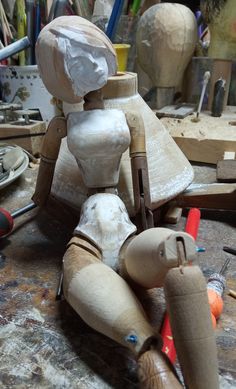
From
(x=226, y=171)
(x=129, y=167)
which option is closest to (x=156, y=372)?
(x=129, y=167)

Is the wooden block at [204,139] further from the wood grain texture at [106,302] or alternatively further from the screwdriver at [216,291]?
the wood grain texture at [106,302]

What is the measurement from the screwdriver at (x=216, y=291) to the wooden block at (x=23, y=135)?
446 mm

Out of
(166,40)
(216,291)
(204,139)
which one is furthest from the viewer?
(166,40)

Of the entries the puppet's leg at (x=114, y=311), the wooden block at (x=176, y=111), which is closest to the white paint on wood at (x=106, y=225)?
the puppet's leg at (x=114, y=311)

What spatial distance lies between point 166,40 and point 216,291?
0.64 m

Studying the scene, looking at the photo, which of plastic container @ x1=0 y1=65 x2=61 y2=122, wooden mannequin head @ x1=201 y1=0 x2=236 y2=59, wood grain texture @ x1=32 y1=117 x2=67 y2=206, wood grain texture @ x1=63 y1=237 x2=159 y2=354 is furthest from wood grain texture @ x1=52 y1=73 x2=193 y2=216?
wooden mannequin head @ x1=201 y1=0 x2=236 y2=59

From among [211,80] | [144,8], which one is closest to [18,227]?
[211,80]

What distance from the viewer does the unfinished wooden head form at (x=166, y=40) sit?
2.84 feet

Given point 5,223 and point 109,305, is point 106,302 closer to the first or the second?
point 109,305

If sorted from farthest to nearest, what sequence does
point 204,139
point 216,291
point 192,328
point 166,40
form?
point 166,40 → point 204,139 → point 216,291 → point 192,328

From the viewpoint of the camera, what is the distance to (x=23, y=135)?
2.42ft

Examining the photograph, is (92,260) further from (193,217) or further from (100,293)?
(193,217)

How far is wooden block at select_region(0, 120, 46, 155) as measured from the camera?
2.42 ft

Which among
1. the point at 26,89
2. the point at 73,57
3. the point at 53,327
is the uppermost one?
the point at 73,57
